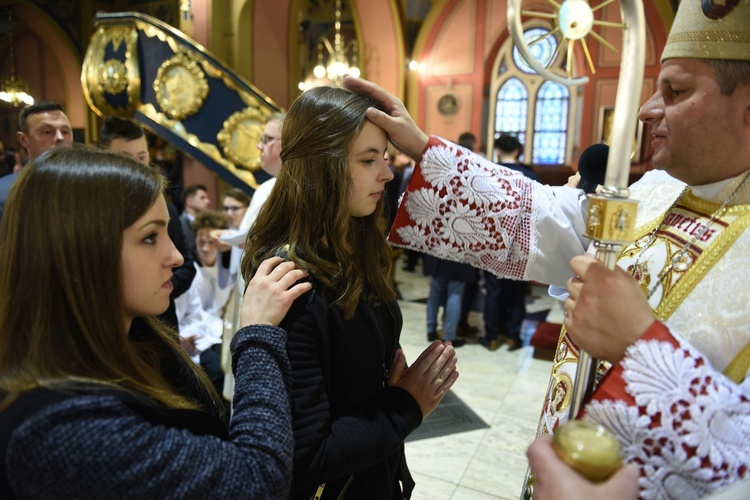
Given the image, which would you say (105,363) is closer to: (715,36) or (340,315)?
(340,315)

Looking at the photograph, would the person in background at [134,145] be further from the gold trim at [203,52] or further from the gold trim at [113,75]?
the gold trim at [113,75]

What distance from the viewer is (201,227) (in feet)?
11.9

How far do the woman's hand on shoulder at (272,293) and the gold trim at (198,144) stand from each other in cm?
396

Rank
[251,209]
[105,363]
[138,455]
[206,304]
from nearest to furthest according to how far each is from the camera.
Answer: [138,455] → [105,363] → [251,209] → [206,304]

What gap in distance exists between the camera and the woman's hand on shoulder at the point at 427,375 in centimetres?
124

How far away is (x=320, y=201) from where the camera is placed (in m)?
1.20

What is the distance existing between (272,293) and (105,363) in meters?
0.31

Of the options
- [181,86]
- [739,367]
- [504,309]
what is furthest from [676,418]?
[181,86]

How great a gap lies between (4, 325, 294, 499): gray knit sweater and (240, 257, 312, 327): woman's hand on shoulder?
0.51ft

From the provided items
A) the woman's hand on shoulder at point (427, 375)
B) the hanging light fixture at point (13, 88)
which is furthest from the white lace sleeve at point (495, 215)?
the hanging light fixture at point (13, 88)

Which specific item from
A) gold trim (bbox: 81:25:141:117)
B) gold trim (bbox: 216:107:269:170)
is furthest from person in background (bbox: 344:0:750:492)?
gold trim (bbox: 81:25:141:117)

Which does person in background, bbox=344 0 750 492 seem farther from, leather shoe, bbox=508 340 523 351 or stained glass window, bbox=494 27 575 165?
stained glass window, bbox=494 27 575 165

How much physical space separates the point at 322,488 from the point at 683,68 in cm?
108

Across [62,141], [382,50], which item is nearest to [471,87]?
[382,50]
